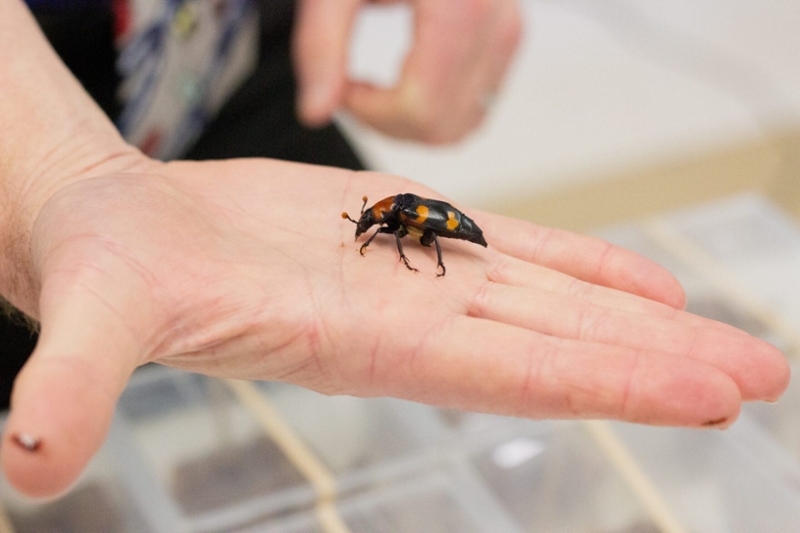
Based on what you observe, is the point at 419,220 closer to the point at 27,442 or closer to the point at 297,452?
the point at 297,452

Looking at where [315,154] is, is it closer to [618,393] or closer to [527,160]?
[618,393]

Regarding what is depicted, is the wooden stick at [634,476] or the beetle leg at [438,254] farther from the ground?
the beetle leg at [438,254]

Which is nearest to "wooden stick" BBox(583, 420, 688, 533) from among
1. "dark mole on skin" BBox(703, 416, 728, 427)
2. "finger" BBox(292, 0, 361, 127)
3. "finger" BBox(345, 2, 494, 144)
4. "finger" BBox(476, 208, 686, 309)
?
"finger" BBox(476, 208, 686, 309)

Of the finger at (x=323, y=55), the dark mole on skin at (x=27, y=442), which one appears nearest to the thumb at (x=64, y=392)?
the dark mole on skin at (x=27, y=442)

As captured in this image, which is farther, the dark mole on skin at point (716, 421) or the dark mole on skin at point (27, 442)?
the dark mole on skin at point (716, 421)

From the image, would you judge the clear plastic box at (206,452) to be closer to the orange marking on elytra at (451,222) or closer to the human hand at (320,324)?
the human hand at (320,324)

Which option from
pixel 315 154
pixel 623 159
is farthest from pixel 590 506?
Result: pixel 623 159
